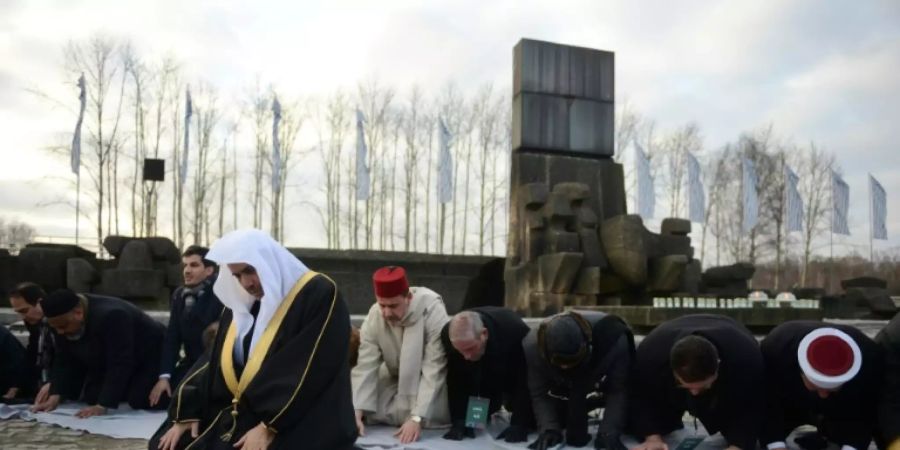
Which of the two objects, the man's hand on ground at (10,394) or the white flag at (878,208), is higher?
the white flag at (878,208)

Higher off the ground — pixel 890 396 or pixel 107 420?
pixel 890 396

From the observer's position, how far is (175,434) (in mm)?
3412

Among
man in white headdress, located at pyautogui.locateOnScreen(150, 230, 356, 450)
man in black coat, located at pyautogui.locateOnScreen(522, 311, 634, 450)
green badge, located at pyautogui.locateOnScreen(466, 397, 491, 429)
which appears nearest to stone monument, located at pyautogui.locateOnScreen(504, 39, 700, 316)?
green badge, located at pyautogui.locateOnScreen(466, 397, 491, 429)

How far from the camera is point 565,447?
174 inches

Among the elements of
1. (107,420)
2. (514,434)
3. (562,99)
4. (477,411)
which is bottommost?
(107,420)

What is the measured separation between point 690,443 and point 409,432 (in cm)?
158

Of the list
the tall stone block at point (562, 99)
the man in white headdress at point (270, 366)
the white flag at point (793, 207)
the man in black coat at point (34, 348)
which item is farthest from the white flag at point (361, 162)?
the man in white headdress at point (270, 366)

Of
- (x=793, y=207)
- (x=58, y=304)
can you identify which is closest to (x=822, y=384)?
(x=58, y=304)

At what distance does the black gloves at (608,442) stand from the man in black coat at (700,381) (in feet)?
0.39

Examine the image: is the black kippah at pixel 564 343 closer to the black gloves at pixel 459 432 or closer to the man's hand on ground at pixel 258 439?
the black gloves at pixel 459 432

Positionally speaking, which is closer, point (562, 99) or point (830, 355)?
point (830, 355)

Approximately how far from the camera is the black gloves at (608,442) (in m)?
4.22

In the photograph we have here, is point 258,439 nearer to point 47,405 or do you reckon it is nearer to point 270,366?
point 270,366

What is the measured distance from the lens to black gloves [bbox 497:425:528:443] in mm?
4660
